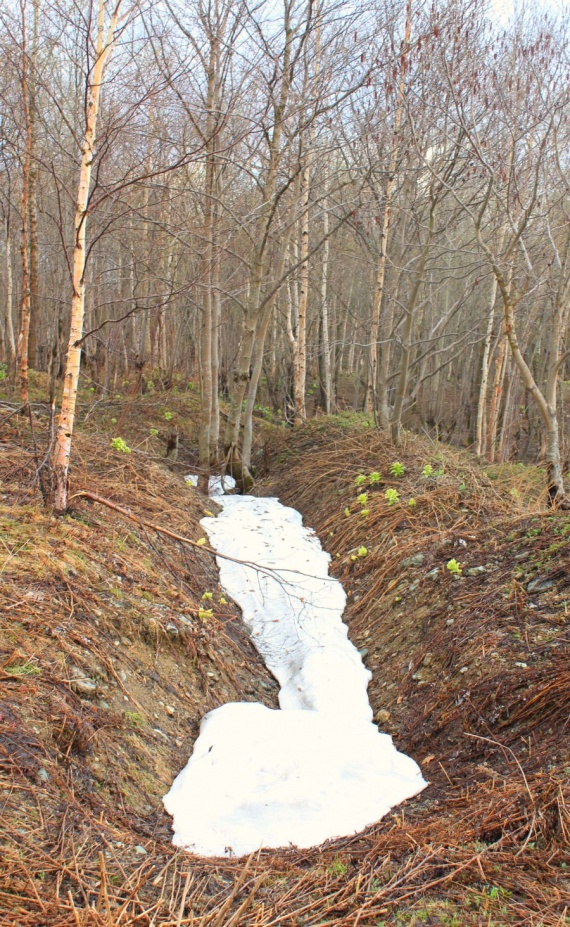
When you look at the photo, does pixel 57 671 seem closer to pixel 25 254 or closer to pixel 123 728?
pixel 123 728

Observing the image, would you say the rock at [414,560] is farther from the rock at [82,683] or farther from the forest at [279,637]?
the rock at [82,683]

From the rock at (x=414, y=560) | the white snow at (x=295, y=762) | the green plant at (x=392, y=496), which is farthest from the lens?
the green plant at (x=392, y=496)


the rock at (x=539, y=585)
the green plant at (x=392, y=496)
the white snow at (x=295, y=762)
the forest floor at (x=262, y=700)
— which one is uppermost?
the green plant at (x=392, y=496)

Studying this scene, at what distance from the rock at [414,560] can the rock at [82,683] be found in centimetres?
302

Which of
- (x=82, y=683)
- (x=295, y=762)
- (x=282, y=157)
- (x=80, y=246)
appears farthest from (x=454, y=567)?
(x=282, y=157)

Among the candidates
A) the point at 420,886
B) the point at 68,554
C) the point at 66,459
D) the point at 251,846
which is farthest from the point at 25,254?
the point at 420,886

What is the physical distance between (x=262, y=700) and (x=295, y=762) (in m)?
1.01

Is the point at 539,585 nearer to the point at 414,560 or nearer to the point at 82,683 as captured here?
→ the point at 414,560

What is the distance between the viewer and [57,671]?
2906 mm

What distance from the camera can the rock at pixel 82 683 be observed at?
2941mm

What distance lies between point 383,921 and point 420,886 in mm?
192

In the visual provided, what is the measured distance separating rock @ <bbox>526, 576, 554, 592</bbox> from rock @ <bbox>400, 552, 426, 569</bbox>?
4.03 feet

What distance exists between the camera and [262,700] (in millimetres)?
4043

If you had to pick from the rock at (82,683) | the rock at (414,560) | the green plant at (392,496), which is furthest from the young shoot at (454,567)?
the rock at (82,683)
